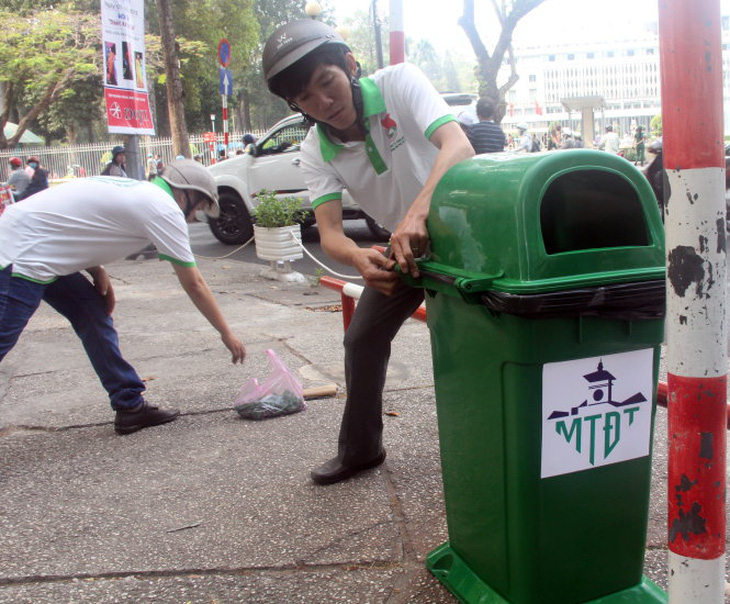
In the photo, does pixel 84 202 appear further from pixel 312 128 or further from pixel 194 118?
pixel 194 118

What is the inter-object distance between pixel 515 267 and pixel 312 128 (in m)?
1.34

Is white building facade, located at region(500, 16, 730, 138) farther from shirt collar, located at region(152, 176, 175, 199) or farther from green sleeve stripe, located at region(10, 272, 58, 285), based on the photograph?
green sleeve stripe, located at region(10, 272, 58, 285)

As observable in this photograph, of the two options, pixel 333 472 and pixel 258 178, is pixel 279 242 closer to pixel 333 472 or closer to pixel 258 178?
pixel 258 178

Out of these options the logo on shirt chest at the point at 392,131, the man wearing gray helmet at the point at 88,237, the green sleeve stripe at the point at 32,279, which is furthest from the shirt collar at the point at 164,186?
the logo on shirt chest at the point at 392,131

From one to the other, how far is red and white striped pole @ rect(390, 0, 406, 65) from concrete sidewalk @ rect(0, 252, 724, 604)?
6.79ft

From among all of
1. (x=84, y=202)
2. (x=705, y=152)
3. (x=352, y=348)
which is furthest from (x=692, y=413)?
(x=84, y=202)

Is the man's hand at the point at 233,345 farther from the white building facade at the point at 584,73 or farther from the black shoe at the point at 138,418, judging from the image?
the white building facade at the point at 584,73

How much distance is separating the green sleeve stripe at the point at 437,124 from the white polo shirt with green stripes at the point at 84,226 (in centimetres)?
135

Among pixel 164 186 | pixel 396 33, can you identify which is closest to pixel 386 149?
pixel 164 186

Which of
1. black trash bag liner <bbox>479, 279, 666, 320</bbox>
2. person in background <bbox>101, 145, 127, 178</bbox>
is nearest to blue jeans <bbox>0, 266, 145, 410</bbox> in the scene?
black trash bag liner <bbox>479, 279, 666, 320</bbox>

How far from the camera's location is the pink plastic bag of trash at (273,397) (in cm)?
390

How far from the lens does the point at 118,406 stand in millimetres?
3779

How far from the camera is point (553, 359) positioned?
1.79 meters

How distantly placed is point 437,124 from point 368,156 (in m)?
0.30
